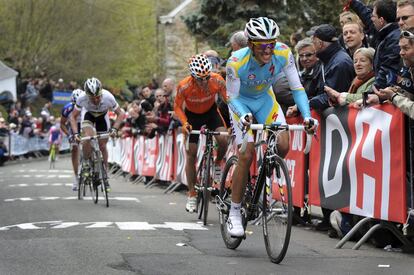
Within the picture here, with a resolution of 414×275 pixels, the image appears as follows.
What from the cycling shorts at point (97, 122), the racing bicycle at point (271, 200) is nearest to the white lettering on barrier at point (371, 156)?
the racing bicycle at point (271, 200)

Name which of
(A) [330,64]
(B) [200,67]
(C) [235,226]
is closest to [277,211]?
(C) [235,226]

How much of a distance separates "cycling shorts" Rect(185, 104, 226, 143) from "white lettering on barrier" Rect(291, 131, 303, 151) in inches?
51.5

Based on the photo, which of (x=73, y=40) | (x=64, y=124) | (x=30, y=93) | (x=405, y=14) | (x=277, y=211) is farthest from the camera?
(x=73, y=40)

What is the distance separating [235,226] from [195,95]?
389 cm

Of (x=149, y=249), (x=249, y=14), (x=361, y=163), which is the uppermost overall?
(x=249, y=14)

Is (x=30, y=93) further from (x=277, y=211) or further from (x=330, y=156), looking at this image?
(x=277, y=211)

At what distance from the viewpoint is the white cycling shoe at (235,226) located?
324 inches

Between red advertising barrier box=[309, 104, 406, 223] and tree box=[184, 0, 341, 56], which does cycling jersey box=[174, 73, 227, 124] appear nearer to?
red advertising barrier box=[309, 104, 406, 223]

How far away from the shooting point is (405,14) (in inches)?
340

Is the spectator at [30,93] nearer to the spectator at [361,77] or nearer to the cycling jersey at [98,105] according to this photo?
the cycling jersey at [98,105]

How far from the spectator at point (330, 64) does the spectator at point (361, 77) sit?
0.40 metres

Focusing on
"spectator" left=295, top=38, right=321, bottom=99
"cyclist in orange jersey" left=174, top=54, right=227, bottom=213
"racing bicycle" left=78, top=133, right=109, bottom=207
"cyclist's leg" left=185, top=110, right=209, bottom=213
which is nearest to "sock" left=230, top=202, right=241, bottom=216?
"spectator" left=295, top=38, right=321, bottom=99

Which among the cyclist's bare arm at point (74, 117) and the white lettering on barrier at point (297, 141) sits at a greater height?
the cyclist's bare arm at point (74, 117)

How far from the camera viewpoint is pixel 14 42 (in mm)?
63562
